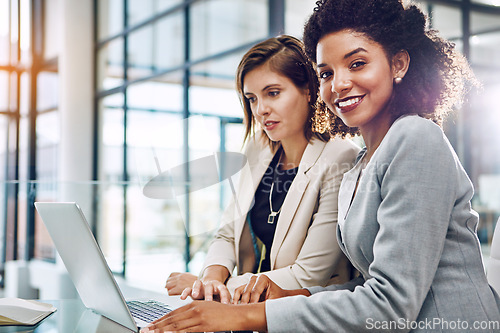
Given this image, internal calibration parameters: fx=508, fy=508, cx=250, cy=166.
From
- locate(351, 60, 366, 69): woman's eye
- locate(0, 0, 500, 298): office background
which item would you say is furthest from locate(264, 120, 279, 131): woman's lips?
locate(0, 0, 500, 298): office background

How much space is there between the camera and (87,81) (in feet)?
19.7

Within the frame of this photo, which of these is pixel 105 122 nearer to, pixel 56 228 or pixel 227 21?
pixel 227 21

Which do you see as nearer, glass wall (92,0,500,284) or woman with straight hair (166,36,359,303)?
woman with straight hair (166,36,359,303)

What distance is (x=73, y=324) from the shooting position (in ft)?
3.59

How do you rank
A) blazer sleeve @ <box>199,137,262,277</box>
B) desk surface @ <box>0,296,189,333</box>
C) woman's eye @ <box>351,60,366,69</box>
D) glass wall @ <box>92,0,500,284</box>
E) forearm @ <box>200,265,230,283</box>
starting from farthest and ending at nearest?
glass wall @ <box>92,0,500,284</box> → blazer sleeve @ <box>199,137,262,277</box> → forearm @ <box>200,265,230,283</box> → woman's eye @ <box>351,60,366,69</box> → desk surface @ <box>0,296,189,333</box>

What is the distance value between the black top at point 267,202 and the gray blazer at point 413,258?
582 millimetres

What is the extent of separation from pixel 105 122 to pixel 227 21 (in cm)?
245

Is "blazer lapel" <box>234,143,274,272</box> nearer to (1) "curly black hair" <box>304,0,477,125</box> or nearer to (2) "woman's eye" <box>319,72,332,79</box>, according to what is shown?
(2) "woman's eye" <box>319,72,332,79</box>

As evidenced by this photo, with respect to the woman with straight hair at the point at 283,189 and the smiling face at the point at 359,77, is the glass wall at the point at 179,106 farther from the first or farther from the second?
the smiling face at the point at 359,77

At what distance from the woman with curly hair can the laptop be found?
0.37ft

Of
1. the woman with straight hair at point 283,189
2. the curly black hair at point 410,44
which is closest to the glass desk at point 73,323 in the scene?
the woman with straight hair at point 283,189

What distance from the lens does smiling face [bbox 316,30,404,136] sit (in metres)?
1.13

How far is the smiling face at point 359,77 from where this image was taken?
1133 millimetres

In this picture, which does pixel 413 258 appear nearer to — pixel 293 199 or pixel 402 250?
pixel 402 250
